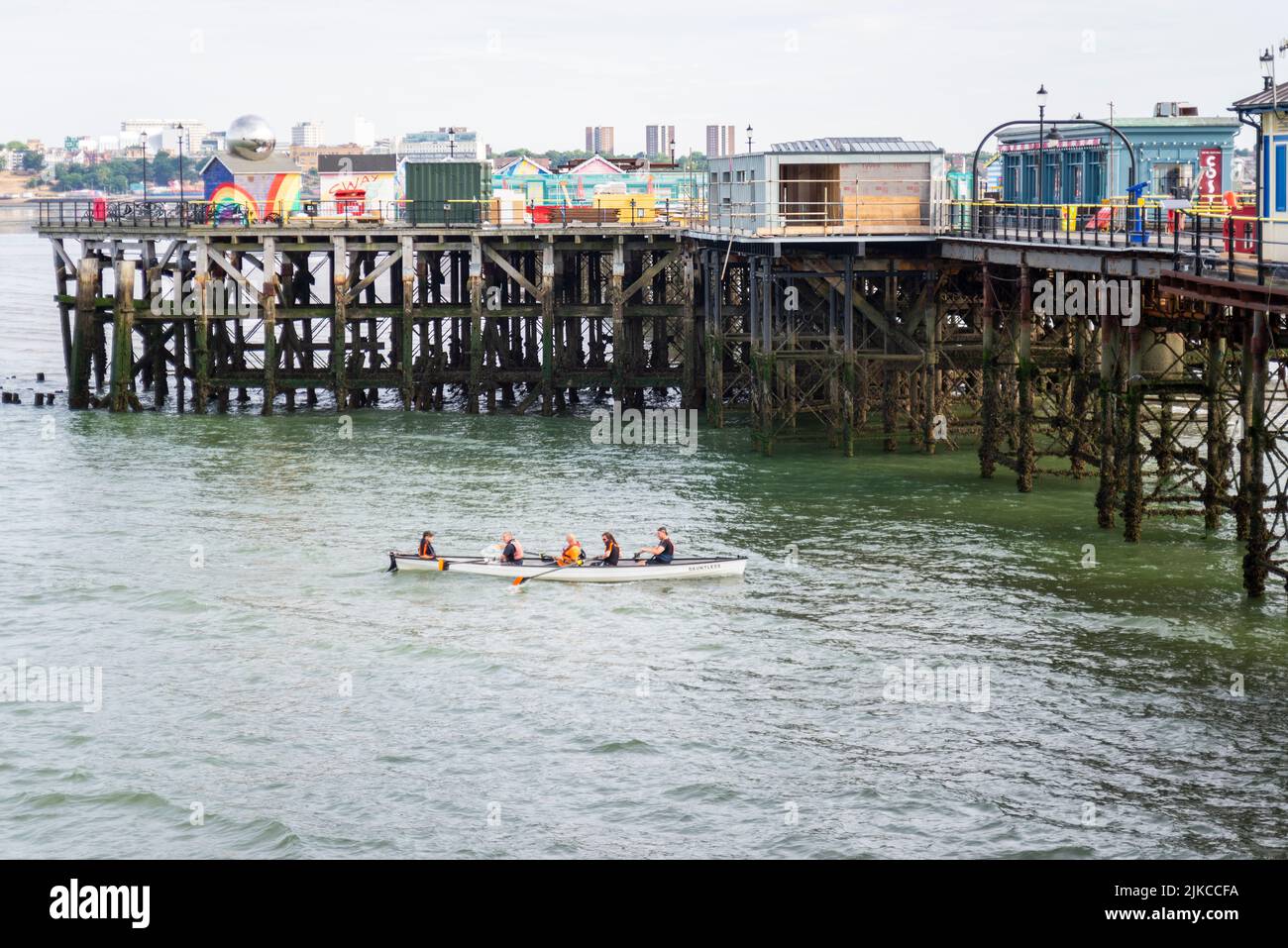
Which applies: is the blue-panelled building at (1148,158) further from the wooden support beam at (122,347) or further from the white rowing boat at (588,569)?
the wooden support beam at (122,347)

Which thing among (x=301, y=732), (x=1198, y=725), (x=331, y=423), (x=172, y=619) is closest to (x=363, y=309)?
(x=331, y=423)

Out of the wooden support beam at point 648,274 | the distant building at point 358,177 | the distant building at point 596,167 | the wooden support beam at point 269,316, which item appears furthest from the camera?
the distant building at point 358,177

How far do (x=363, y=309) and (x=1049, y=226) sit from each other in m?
26.4

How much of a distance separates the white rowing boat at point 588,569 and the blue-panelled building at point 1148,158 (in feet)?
83.0

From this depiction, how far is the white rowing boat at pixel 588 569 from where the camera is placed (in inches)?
1481

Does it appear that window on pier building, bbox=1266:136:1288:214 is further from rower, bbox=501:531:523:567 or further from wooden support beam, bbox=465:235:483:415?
wooden support beam, bbox=465:235:483:415

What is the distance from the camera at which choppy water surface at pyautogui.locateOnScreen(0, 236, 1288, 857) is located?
24344mm

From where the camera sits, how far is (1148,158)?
59.7 m

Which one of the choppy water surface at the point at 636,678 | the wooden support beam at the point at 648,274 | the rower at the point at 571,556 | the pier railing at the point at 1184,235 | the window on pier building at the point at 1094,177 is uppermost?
the window on pier building at the point at 1094,177

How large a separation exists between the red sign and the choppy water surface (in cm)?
1543

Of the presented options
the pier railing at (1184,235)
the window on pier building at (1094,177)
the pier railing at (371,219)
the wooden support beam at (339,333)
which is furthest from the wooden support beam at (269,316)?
the window on pier building at (1094,177)

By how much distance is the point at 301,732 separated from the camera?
92.4 ft

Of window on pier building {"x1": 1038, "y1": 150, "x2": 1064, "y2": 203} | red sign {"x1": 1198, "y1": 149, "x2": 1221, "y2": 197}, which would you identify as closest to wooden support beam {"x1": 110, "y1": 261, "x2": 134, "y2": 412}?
window on pier building {"x1": 1038, "y1": 150, "x2": 1064, "y2": 203}
